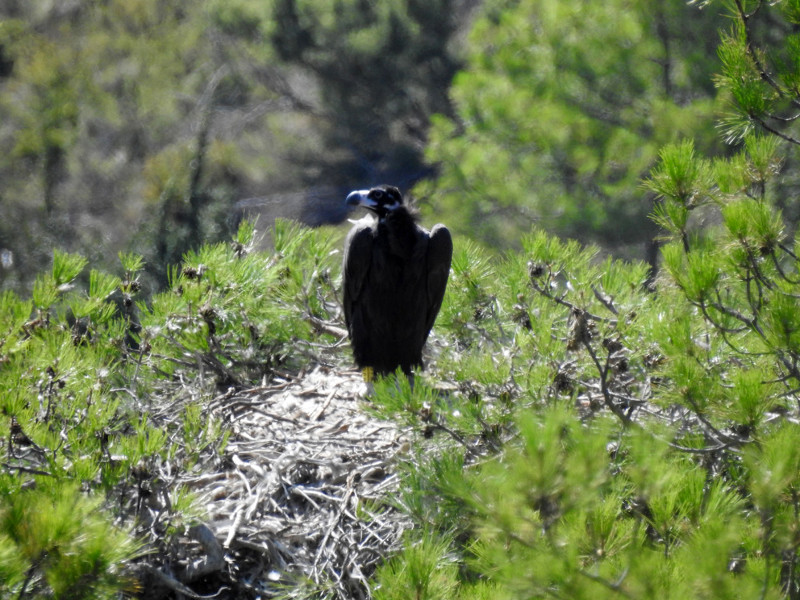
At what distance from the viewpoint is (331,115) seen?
15406 mm

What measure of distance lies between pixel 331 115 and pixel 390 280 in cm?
1178

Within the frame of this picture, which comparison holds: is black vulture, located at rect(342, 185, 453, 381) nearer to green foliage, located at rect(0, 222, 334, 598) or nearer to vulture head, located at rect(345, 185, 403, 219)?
vulture head, located at rect(345, 185, 403, 219)

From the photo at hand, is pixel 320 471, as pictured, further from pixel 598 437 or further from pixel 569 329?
pixel 598 437

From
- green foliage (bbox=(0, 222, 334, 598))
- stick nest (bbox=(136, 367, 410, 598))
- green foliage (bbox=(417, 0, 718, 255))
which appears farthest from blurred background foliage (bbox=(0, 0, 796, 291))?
stick nest (bbox=(136, 367, 410, 598))

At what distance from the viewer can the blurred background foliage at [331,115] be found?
9766 mm

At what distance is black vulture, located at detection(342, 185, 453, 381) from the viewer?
4.07 metres

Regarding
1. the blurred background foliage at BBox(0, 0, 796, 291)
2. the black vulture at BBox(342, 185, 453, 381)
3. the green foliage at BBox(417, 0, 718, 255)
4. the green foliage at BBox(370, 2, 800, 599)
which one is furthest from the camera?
the blurred background foliage at BBox(0, 0, 796, 291)

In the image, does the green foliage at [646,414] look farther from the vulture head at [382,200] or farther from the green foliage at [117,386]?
the green foliage at [117,386]

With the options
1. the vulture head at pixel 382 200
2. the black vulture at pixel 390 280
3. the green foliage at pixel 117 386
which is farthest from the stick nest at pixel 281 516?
the vulture head at pixel 382 200

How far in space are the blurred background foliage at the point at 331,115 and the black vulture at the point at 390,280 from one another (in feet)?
14.4

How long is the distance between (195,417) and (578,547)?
4.39ft

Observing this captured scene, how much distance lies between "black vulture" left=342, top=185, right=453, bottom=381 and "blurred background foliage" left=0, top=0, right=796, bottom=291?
440cm

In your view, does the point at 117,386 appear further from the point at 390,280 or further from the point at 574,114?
the point at 574,114

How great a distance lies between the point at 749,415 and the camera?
81.7 inches
